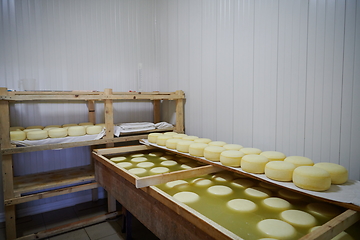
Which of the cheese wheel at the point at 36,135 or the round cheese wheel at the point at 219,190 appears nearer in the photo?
the round cheese wheel at the point at 219,190

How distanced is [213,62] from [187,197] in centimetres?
178

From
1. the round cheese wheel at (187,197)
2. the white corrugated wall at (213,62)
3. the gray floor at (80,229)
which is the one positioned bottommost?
the gray floor at (80,229)

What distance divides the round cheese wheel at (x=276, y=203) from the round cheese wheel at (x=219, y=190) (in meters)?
0.25

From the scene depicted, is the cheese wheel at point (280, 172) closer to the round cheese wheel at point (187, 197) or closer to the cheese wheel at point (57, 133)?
the round cheese wheel at point (187, 197)

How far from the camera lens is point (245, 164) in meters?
1.57

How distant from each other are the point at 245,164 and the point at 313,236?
2.18 feet

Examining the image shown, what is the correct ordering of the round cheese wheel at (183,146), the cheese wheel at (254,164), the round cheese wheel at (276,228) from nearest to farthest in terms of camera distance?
the round cheese wheel at (276,228)
the cheese wheel at (254,164)
the round cheese wheel at (183,146)

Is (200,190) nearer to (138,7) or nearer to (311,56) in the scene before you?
(311,56)

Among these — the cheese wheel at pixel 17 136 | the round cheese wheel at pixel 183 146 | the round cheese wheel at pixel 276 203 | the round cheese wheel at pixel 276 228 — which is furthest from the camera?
the cheese wheel at pixel 17 136

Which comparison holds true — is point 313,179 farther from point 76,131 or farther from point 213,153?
point 76,131

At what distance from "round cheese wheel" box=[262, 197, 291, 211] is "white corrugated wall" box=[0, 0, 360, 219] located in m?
0.63

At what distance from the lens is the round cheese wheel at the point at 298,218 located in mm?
1176

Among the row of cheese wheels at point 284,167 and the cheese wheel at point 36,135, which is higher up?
the cheese wheel at point 36,135

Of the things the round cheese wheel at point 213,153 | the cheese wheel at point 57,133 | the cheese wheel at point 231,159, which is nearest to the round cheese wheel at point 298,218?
the cheese wheel at point 231,159
